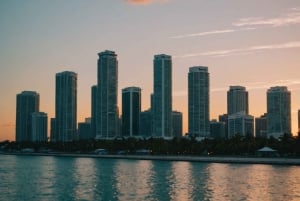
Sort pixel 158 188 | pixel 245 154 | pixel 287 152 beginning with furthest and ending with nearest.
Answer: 1. pixel 245 154
2. pixel 287 152
3. pixel 158 188

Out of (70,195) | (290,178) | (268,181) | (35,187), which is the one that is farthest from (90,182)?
(290,178)

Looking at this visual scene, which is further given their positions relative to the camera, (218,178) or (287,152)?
(287,152)

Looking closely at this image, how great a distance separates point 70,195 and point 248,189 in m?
27.1

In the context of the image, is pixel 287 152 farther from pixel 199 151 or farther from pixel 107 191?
pixel 107 191

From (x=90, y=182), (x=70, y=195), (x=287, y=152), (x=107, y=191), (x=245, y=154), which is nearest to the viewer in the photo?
(x=70, y=195)

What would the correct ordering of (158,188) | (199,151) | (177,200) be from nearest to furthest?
(177,200), (158,188), (199,151)

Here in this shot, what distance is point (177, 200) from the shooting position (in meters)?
62.0

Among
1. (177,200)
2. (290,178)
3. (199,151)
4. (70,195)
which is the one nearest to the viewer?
(177,200)

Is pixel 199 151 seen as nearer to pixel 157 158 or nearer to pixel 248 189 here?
pixel 157 158

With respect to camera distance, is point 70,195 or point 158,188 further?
point 158,188

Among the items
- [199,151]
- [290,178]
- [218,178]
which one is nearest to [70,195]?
[218,178]

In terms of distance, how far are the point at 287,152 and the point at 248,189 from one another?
8843 centimetres

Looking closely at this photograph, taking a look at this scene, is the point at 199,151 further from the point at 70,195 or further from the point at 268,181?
the point at 70,195

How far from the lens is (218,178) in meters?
92.2
